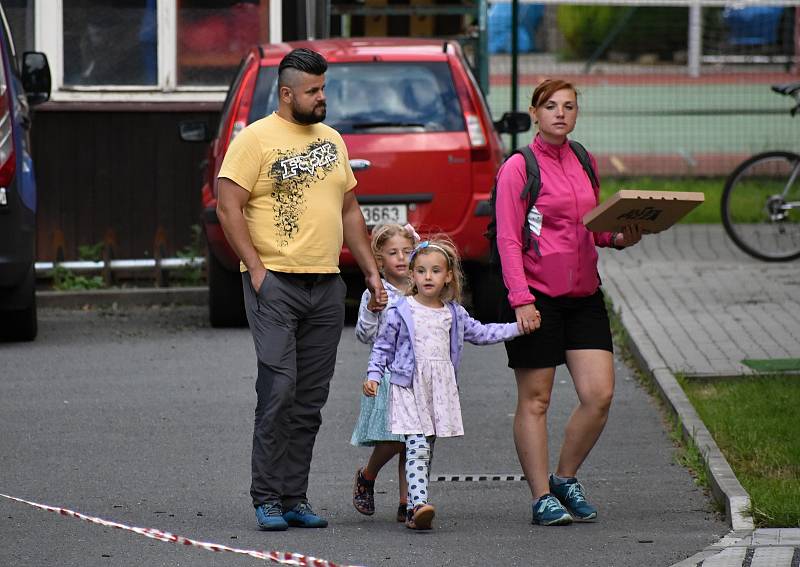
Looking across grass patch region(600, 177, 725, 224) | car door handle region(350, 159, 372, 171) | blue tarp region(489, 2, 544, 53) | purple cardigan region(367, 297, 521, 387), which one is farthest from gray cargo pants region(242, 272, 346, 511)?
blue tarp region(489, 2, 544, 53)

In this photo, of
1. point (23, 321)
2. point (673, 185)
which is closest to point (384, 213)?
point (23, 321)

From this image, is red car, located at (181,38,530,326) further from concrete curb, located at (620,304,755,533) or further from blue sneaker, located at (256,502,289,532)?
blue sneaker, located at (256,502,289,532)

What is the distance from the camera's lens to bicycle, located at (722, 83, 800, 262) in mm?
14234

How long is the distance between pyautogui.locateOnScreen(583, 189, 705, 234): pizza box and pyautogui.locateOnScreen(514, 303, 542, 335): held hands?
1.23 feet

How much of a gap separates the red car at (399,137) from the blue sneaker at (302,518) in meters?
4.53

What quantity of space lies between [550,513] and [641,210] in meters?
1.18

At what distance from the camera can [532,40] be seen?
28219 mm

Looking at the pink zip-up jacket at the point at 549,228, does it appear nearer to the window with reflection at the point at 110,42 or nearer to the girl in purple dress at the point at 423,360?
the girl in purple dress at the point at 423,360

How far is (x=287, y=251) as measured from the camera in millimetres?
6762

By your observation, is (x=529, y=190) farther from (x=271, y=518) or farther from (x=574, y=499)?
(x=271, y=518)

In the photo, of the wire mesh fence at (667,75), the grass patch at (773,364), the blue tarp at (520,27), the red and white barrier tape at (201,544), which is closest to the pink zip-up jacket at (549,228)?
the red and white barrier tape at (201,544)

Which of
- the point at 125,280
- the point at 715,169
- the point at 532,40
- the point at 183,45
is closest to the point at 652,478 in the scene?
the point at 125,280

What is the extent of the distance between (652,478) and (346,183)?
190cm

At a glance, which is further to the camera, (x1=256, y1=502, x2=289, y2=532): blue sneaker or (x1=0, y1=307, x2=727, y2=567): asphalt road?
(x1=256, y1=502, x2=289, y2=532): blue sneaker
